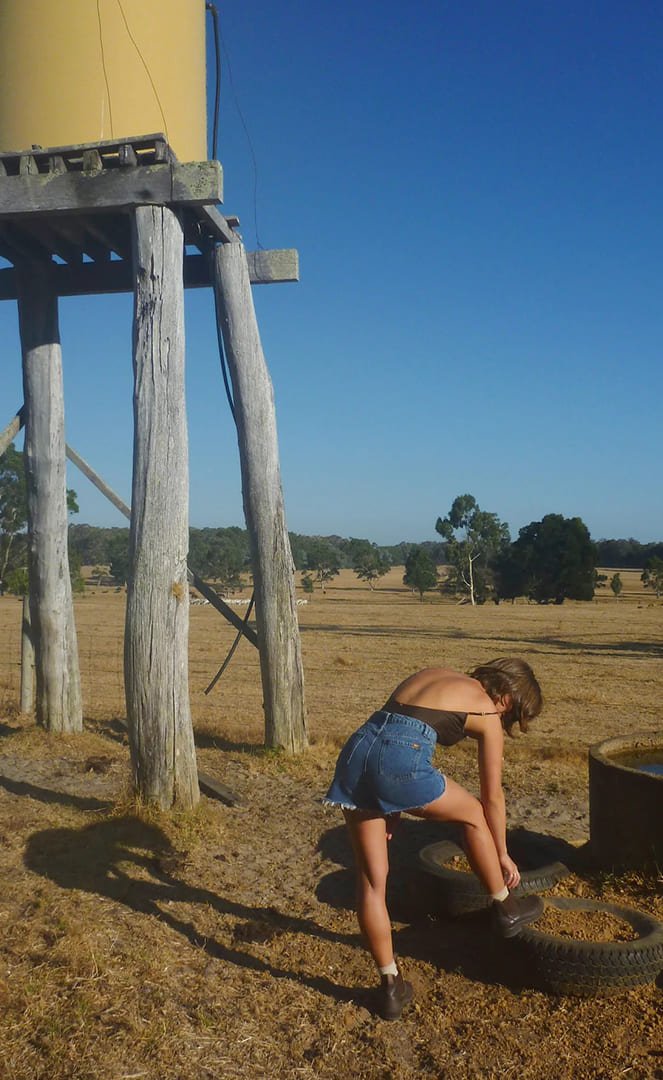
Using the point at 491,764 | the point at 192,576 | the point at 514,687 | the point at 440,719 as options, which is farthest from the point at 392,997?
the point at 192,576

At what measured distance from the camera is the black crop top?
371cm

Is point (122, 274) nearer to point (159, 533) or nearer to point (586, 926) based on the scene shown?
point (159, 533)

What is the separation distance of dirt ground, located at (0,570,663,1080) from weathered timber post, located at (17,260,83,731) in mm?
450

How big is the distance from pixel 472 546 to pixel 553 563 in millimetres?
6814

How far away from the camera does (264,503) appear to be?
26.4 ft

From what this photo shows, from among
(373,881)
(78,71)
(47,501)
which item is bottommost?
(373,881)

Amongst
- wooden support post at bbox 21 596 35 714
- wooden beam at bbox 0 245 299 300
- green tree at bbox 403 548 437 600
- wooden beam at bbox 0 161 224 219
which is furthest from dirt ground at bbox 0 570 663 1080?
green tree at bbox 403 548 437 600

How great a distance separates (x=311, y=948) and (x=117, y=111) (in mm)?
5786

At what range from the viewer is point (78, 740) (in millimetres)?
8461

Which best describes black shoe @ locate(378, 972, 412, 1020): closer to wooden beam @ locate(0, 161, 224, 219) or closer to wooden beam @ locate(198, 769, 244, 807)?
wooden beam @ locate(198, 769, 244, 807)

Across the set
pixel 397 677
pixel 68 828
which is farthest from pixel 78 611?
pixel 68 828

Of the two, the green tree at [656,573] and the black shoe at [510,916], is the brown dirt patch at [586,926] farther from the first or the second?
the green tree at [656,573]

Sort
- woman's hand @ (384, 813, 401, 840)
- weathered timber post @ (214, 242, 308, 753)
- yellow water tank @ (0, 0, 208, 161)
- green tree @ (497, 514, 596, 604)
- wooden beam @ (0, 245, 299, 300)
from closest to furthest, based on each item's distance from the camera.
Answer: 1. woman's hand @ (384, 813, 401, 840)
2. yellow water tank @ (0, 0, 208, 161)
3. weathered timber post @ (214, 242, 308, 753)
4. wooden beam @ (0, 245, 299, 300)
5. green tree @ (497, 514, 596, 604)

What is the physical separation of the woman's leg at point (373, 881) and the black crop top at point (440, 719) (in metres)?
0.42
